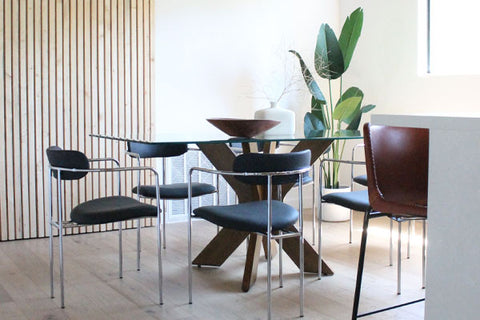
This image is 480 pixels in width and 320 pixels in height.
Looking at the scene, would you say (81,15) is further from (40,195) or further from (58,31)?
(40,195)

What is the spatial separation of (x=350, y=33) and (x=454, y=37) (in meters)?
0.85

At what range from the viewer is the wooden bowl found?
3521 millimetres

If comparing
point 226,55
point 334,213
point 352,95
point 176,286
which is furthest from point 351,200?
point 226,55

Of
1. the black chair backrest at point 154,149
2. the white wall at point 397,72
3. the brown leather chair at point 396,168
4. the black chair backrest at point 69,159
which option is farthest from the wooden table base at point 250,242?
the white wall at point 397,72

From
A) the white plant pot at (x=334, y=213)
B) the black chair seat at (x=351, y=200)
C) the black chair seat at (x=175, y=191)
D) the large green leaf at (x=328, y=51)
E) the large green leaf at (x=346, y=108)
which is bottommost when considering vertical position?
the white plant pot at (x=334, y=213)

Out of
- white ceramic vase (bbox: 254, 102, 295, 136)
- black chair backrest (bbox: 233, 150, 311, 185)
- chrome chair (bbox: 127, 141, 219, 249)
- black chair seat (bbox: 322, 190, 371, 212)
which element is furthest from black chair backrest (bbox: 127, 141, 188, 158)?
black chair backrest (bbox: 233, 150, 311, 185)

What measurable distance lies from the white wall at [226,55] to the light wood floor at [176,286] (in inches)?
52.9

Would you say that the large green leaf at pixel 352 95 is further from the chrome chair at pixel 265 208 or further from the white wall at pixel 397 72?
the chrome chair at pixel 265 208

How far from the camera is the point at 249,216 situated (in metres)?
3.17

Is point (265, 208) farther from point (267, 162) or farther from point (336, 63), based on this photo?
point (336, 63)

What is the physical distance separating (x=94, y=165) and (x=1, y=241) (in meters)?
0.88

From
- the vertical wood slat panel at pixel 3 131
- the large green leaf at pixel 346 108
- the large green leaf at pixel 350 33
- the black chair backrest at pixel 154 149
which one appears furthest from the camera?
the large green leaf at pixel 350 33

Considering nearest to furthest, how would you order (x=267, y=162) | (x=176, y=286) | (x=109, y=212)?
(x=267, y=162) → (x=109, y=212) → (x=176, y=286)

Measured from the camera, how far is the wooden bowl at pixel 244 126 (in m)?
3.52
